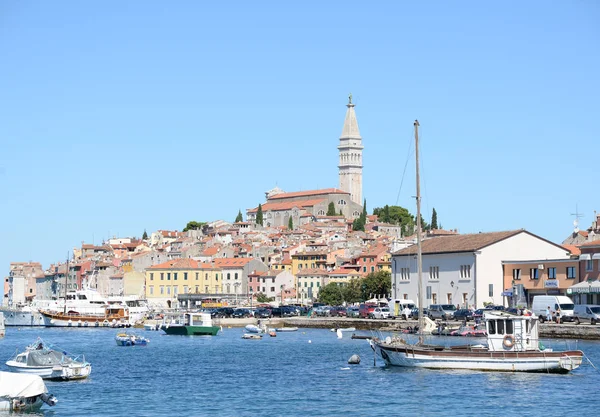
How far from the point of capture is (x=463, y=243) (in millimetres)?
84125

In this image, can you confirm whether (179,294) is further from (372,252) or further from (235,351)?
(235,351)

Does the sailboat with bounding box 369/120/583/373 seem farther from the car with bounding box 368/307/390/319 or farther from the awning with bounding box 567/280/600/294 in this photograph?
the car with bounding box 368/307/390/319

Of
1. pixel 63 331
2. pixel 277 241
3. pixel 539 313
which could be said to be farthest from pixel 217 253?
pixel 539 313

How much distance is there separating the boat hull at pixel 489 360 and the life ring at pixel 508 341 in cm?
44

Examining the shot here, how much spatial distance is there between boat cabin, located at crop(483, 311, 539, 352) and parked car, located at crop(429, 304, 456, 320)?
30.8m

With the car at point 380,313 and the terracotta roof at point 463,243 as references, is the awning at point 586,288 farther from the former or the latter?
the car at point 380,313

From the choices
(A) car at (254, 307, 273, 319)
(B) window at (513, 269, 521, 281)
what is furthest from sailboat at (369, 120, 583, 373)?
(A) car at (254, 307, 273, 319)

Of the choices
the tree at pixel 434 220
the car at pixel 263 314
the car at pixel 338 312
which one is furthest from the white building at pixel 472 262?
the tree at pixel 434 220

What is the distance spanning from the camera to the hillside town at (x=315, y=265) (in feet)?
263

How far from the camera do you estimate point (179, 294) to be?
134375mm

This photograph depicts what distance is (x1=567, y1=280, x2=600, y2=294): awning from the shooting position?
237ft

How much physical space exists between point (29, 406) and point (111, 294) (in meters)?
115

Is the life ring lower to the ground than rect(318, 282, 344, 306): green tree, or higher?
lower

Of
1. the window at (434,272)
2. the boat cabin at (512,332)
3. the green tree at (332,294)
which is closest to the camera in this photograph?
the boat cabin at (512,332)
